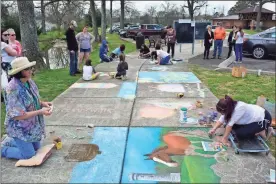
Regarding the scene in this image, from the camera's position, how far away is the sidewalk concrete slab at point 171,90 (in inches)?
279

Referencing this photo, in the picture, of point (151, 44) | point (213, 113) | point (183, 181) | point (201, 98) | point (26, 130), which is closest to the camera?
point (183, 181)

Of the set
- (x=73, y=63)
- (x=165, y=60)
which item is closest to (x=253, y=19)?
(x=165, y=60)

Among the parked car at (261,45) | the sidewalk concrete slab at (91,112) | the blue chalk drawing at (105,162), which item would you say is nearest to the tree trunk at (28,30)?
the sidewalk concrete slab at (91,112)

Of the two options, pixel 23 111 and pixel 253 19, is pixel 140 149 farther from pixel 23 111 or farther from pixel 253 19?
pixel 253 19

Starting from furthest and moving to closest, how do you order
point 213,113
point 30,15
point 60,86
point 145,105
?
point 30,15, point 60,86, point 145,105, point 213,113

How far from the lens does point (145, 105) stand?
626 cm

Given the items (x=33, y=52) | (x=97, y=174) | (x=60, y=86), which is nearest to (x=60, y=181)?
(x=97, y=174)

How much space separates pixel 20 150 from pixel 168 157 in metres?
1.95

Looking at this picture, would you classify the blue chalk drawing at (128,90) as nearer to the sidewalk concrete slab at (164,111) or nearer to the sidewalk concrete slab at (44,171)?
the sidewalk concrete slab at (164,111)

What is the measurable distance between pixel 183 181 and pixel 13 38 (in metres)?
4.90

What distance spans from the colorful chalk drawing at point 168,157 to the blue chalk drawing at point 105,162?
0.11m

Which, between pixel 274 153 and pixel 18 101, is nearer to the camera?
pixel 18 101

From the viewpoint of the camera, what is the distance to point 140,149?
4.21 m

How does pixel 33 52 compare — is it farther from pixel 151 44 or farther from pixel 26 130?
pixel 151 44
